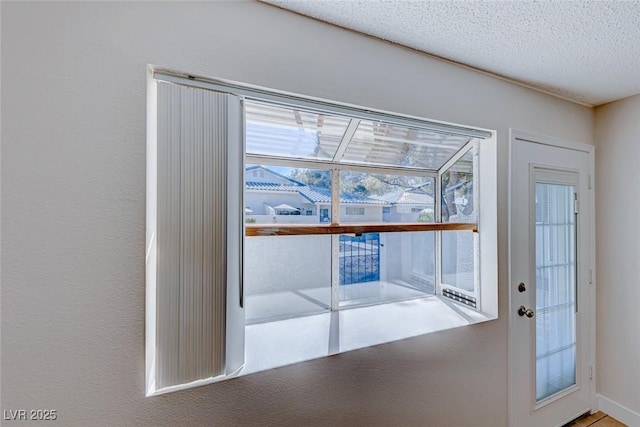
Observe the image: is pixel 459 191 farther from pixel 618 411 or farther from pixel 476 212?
pixel 618 411

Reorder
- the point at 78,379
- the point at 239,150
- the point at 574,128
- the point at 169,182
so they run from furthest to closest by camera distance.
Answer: the point at 574,128, the point at 239,150, the point at 169,182, the point at 78,379

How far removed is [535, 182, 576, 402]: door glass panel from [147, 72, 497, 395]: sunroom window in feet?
1.71

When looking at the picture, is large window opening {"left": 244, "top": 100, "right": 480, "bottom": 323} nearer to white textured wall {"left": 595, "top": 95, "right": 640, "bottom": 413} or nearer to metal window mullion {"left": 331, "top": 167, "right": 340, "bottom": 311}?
metal window mullion {"left": 331, "top": 167, "right": 340, "bottom": 311}

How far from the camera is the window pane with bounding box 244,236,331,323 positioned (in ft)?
4.89

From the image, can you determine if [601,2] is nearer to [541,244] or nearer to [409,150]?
[409,150]

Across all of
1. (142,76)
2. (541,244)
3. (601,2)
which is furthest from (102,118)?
(541,244)

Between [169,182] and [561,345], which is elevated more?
[169,182]

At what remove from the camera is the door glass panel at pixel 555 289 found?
181cm

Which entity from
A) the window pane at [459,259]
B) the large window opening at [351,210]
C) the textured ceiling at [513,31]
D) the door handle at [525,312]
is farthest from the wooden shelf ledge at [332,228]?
the textured ceiling at [513,31]

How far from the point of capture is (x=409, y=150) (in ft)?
5.67

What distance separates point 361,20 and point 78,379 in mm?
1607

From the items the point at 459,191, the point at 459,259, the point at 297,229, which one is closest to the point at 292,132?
the point at 297,229

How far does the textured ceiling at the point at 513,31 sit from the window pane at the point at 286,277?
1.10m

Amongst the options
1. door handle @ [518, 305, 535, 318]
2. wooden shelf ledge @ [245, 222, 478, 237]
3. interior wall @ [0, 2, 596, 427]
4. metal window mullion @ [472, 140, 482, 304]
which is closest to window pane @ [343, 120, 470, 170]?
metal window mullion @ [472, 140, 482, 304]
